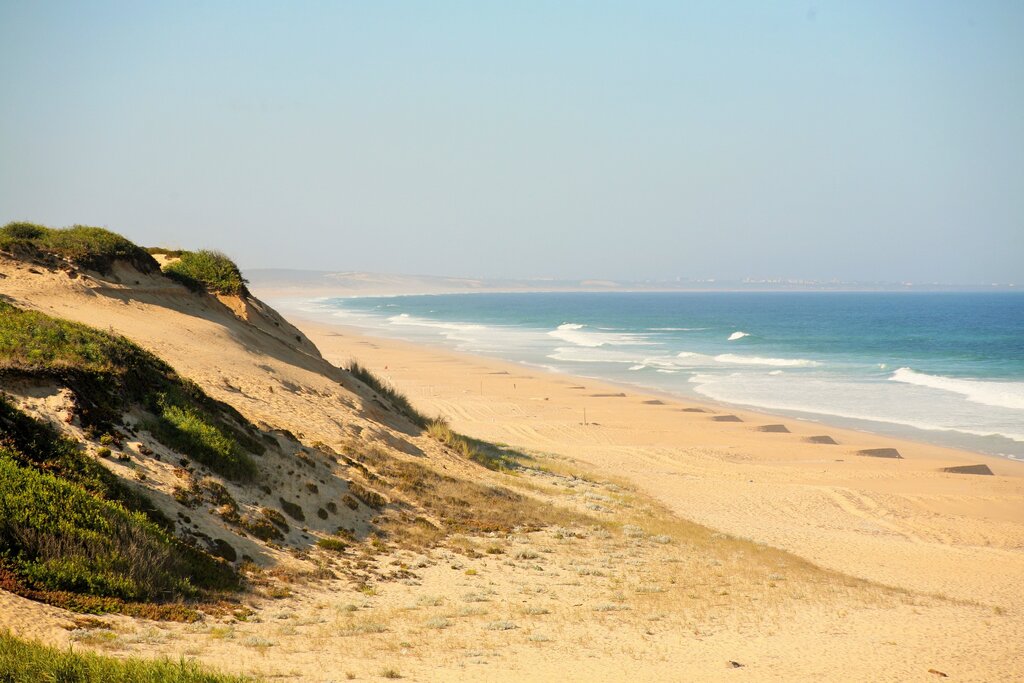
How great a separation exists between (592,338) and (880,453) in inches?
2259

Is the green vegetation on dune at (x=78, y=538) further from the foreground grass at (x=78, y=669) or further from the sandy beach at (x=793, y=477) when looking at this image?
the sandy beach at (x=793, y=477)

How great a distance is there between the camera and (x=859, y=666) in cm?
1030

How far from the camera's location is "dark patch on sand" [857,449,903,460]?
28.6 m

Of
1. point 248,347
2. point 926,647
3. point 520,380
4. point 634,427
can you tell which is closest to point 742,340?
point 520,380

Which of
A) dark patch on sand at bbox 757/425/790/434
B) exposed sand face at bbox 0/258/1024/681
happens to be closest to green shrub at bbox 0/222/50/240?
exposed sand face at bbox 0/258/1024/681

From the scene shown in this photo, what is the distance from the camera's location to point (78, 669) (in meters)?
6.72

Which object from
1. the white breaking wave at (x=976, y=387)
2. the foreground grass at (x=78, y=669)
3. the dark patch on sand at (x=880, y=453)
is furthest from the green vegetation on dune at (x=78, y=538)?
the white breaking wave at (x=976, y=387)

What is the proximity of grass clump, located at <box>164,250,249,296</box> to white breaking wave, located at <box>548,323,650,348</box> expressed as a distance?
50915 mm

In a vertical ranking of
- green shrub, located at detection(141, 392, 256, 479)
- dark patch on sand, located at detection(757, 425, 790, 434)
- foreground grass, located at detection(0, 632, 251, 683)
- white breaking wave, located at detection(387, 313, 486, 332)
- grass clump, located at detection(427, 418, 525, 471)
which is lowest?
dark patch on sand, located at detection(757, 425, 790, 434)

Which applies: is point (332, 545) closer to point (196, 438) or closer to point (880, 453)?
point (196, 438)

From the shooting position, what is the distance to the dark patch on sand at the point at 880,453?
28609mm

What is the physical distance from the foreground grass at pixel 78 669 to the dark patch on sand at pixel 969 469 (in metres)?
24.3

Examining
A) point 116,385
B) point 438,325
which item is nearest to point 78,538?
point 116,385

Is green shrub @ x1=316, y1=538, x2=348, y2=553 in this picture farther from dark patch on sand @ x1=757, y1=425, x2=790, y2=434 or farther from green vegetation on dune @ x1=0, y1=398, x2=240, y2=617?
dark patch on sand @ x1=757, y1=425, x2=790, y2=434
